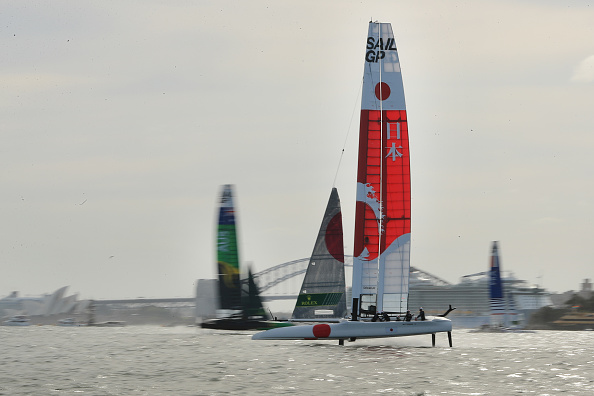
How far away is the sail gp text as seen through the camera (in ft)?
119

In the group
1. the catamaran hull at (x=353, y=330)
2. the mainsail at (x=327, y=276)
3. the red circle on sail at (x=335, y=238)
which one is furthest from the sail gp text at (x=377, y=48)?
the red circle on sail at (x=335, y=238)

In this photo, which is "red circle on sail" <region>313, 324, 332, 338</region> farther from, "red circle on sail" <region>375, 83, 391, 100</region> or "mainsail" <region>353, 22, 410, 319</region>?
"red circle on sail" <region>375, 83, 391, 100</region>

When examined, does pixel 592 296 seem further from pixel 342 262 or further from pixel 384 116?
pixel 384 116

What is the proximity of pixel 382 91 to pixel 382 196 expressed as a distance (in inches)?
156

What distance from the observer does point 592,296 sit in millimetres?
132375

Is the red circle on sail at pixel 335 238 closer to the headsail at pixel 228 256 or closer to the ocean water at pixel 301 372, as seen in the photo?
the ocean water at pixel 301 372

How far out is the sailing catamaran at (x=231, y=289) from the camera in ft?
187

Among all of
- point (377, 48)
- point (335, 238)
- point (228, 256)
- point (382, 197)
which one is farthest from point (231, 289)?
point (377, 48)

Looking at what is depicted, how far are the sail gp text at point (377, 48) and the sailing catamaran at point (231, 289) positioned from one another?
887 inches

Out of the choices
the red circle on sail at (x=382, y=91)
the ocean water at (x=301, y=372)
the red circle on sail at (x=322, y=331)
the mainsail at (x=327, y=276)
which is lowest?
the ocean water at (x=301, y=372)

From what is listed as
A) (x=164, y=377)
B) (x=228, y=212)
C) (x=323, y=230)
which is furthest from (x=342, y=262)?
(x=164, y=377)

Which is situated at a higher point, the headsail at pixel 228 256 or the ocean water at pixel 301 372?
the headsail at pixel 228 256

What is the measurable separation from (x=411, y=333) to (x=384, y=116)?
26.7 ft

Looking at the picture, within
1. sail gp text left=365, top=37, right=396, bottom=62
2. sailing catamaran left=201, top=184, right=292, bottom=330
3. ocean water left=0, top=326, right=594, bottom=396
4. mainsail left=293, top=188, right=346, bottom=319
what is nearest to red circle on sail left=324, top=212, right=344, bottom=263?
mainsail left=293, top=188, right=346, bottom=319
